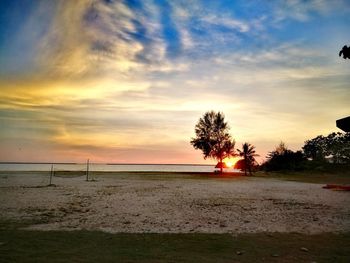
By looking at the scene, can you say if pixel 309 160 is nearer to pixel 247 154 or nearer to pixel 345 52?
pixel 247 154

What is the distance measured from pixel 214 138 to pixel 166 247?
219 feet

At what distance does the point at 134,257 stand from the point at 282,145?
87.7m

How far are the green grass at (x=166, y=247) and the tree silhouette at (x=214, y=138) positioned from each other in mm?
64192

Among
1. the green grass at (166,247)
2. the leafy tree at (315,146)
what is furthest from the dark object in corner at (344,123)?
the leafy tree at (315,146)

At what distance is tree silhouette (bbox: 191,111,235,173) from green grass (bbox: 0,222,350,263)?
64.2 meters

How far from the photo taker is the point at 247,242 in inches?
370

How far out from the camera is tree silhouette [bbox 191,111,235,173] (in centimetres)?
7438

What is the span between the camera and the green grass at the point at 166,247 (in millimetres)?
7605

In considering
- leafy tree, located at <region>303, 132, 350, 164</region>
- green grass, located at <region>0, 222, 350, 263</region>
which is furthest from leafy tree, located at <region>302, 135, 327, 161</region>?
green grass, located at <region>0, 222, 350, 263</region>

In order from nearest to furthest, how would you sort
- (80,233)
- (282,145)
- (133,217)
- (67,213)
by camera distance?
(80,233) → (133,217) → (67,213) → (282,145)

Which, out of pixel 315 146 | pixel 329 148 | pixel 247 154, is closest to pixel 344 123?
pixel 247 154

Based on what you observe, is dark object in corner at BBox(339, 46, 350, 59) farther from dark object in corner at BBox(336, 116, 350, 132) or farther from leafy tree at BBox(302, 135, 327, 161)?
leafy tree at BBox(302, 135, 327, 161)

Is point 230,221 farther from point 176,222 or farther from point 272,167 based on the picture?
point 272,167

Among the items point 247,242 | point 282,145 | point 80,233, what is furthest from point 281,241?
point 282,145
